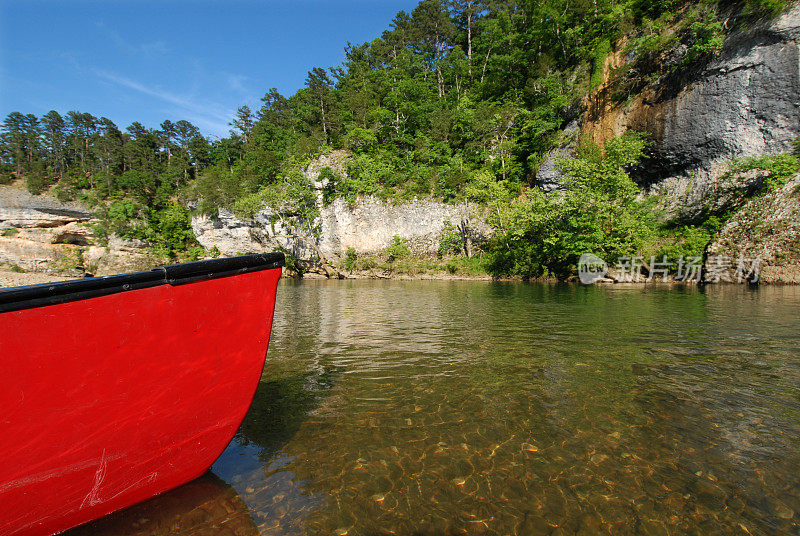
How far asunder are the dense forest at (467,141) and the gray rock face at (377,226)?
1.65m

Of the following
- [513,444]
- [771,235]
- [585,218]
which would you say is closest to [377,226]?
[585,218]

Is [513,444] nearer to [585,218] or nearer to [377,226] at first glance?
[585,218]

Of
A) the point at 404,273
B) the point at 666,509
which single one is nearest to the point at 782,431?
the point at 666,509

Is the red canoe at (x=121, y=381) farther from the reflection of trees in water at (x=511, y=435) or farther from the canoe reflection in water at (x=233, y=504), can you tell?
the reflection of trees in water at (x=511, y=435)

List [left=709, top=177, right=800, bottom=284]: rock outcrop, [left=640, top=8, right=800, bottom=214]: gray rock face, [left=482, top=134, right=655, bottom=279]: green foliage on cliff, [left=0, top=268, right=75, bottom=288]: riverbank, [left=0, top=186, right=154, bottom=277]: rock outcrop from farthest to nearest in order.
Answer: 1. [left=0, top=186, right=154, bottom=277]: rock outcrop
2. [left=0, top=268, right=75, bottom=288]: riverbank
3. [left=482, top=134, right=655, bottom=279]: green foliage on cliff
4. [left=640, top=8, right=800, bottom=214]: gray rock face
5. [left=709, top=177, right=800, bottom=284]: rock outcrop

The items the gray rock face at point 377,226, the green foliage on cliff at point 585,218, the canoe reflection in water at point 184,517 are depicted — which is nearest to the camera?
the canoe reflection in water at point 184,517

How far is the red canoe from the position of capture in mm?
2328

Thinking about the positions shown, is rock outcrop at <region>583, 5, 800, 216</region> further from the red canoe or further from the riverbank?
the riverbank

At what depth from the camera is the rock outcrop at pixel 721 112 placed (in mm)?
21453

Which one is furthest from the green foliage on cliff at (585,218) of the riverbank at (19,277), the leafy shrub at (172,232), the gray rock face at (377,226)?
the riverbank at (19,277)

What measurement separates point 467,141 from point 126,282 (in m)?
40.4

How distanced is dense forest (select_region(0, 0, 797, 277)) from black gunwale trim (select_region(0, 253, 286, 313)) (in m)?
25.5

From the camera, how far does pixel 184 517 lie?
2789mm

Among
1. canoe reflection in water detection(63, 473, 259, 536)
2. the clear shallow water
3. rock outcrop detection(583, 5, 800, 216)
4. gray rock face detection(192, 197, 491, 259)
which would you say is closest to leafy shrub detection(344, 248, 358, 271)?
gray rock face detection(192, 197, 491, 259)
